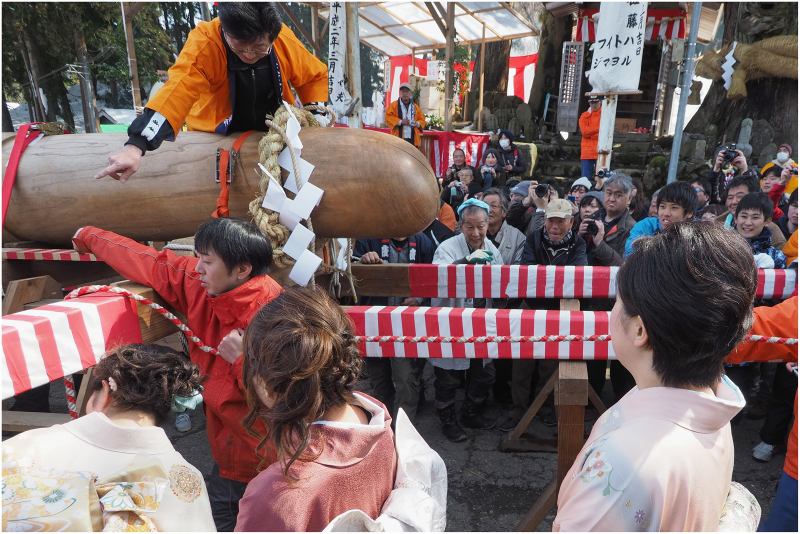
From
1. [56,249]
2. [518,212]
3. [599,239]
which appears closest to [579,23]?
[518,212]

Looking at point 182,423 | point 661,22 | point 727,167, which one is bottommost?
point 182,423

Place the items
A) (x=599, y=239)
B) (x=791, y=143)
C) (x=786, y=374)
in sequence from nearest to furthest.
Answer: (x=786, y=374) → (x=599, y=239) → (x=791, y=143)

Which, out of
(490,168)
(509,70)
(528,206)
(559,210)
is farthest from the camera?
(509,70)

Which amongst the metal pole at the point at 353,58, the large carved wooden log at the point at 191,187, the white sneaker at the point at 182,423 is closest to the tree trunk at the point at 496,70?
the metal pole at the point at 353,58

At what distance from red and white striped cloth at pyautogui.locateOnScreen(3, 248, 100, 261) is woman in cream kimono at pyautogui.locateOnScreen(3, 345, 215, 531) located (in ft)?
3.13

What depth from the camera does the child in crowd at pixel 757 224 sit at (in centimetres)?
300

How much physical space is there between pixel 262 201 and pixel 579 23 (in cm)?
1369

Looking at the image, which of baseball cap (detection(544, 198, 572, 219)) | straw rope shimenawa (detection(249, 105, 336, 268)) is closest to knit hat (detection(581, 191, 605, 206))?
baseball cap (detection(544, 198, 572, 219))

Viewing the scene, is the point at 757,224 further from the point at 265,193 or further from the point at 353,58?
the point at 353,58

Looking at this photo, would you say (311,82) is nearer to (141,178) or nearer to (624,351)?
(141,178)

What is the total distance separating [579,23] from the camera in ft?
42.0

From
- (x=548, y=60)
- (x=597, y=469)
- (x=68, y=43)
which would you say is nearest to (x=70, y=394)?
(x=597, y=469)

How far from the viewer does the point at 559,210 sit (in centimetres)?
315

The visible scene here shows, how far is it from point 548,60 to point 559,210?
14358mm
